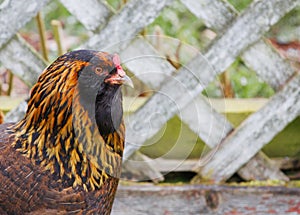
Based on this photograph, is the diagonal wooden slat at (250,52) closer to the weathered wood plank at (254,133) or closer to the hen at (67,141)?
the weathered wood plank at (254,133)

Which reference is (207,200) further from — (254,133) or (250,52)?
(250,52)

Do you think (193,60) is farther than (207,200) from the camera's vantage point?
No

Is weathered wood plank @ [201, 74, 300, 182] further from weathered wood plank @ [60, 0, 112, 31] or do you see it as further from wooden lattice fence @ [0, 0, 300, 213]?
weathered wood plank @ [60, 0, 112, 31]

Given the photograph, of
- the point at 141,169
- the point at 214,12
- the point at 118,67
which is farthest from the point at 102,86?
the point at 141,169

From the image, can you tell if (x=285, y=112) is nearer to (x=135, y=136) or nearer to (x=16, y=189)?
(x=135, y=136)

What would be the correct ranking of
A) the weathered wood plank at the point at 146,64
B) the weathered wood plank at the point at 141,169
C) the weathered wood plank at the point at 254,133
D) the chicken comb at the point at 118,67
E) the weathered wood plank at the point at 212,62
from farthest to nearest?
the weathered wood plank at the point at 141,169, the weathered wood plank at the point at 254,133, the weathered wood plank at the point at 212,62, the weathered wood plank at the point at 146,64, the chicken comb at the point at 118,67

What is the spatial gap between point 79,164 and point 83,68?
374 mm

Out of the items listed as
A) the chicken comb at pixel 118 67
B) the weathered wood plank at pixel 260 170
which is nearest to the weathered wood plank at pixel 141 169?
the weathered wood plank at pixel 260 170

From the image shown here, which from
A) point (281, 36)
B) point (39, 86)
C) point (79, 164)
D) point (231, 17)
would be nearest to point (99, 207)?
point (79, 164)

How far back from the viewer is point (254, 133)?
4223 millimetres

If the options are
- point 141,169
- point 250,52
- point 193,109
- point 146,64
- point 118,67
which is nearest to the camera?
point 118,67

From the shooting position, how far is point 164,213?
416 centimetres

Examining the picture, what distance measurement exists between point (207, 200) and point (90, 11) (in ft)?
3.92

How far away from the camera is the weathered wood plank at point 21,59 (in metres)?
4.09
